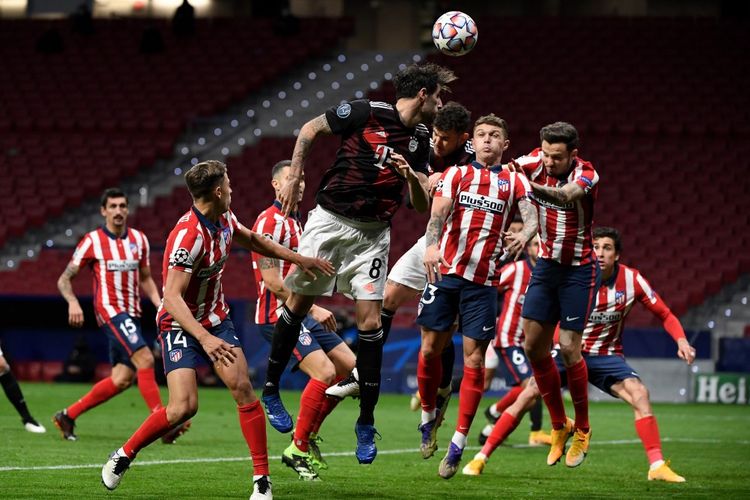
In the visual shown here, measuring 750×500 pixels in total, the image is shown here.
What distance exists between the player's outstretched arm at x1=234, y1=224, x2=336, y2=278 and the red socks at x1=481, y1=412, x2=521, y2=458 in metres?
2.69

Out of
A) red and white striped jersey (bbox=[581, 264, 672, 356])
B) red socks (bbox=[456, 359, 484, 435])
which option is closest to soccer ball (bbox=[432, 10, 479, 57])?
red socks (bbox=[456, 359, 484, 435])

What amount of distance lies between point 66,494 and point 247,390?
1.31m

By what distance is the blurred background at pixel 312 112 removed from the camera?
2316cm

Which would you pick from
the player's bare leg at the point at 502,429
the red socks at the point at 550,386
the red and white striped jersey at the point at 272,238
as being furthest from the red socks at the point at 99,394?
the red socks at the point at 550,386

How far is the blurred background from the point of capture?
23156 millimetres

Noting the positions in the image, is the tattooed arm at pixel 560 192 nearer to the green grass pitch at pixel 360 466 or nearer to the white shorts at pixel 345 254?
the white shorts at pixel 345 254

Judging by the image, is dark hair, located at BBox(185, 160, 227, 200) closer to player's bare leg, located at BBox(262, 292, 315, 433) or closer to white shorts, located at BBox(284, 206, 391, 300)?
white shorts, located at BBox(284, 206, 391, 300)

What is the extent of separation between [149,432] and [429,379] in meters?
2.61

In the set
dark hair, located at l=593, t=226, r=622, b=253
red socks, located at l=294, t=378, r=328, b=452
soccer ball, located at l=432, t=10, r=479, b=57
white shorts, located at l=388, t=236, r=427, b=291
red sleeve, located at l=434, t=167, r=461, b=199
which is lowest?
red socks, located at l=294, t=378, r=328, b=452

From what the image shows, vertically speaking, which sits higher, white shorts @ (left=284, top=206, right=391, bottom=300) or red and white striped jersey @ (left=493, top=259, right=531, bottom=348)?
white shorts @ (left=284, top=206, right=391, bottom=300)

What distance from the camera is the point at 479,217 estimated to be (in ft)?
29.9

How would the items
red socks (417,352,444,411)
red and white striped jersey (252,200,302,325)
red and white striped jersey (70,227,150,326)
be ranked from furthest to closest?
red and white striped jersey (70,227,150,326) → red and white striped jersey (252,200,302,325) → red socks (417,352,444,411)

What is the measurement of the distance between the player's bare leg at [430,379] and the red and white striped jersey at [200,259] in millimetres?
2004

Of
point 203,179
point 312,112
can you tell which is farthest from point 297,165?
point 312,112
